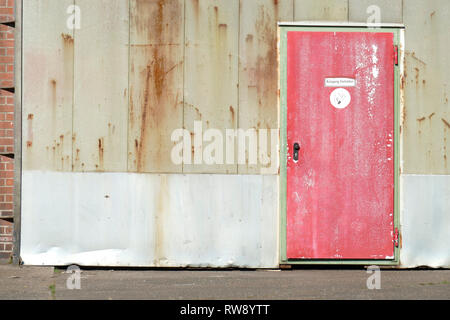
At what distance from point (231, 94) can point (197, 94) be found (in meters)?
0.34

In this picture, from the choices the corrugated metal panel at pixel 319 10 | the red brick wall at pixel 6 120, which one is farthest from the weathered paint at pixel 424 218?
the red brick wall at pixel 6 120

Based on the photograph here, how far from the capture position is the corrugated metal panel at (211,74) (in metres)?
7.33

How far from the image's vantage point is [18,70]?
290 inches

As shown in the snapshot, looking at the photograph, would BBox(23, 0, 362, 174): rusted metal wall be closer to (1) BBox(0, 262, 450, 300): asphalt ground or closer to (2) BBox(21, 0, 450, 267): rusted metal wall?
(2) BBox(21, 0, 450, 267): rusted metal wall

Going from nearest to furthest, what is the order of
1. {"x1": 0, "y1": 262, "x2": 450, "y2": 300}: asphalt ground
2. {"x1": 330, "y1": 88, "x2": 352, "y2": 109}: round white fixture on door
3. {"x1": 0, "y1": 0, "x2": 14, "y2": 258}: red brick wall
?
1. {"x1": 0, "y1": 262, "x2": 450, "y2": 300}: asphalt ground
2. {"x1": 330, "y1": 88, "x2": 352, "y2": 109}: round white fixture on door
3. {"x1": 0, "y1": 0, "x2": 14, "y2": 258}: red brick wall

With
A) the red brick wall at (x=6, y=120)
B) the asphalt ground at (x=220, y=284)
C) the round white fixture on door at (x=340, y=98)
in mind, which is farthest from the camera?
the red brick wall at (x=6, y=120)

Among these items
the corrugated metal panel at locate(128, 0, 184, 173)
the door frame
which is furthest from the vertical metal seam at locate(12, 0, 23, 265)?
the door frame

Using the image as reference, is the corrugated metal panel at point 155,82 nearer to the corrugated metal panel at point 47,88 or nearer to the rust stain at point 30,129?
the corrugated metal panel at point 47,88

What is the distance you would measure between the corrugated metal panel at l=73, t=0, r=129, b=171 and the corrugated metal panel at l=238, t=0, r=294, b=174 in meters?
1.17

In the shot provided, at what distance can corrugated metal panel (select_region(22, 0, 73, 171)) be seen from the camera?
7359mm

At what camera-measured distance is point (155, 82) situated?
7352 mm

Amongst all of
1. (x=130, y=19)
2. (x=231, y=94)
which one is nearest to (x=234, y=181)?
(x=231, y=94)

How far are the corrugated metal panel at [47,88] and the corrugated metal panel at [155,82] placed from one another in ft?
2.11

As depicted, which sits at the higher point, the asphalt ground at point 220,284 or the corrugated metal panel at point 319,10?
the corrugated metal panel at point 319,10
